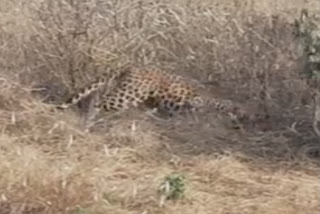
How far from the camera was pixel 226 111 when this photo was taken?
6.77 meters

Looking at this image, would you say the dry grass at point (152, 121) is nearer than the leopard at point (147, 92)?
Yes

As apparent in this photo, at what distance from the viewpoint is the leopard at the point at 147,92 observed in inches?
275

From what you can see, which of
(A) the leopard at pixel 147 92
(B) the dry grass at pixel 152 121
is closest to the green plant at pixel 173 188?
(B) the dry grass at pixel 152 121

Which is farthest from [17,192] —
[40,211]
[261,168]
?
[261,168]

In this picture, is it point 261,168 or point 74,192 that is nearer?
point 74,192

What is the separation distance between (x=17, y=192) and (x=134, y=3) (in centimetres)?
286

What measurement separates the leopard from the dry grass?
0.11 metres

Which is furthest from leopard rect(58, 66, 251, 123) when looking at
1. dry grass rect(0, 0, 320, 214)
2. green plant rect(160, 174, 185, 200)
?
green plant rect(160, 174, 185, 200)

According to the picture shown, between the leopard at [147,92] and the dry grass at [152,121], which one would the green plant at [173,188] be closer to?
the dry grass at [152,121]

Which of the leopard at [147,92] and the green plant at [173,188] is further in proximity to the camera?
the leopard at [147,92]

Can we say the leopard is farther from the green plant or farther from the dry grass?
the green plant

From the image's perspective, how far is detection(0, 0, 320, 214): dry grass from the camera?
5.16m

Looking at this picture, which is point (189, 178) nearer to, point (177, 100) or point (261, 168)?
point (261, 168)

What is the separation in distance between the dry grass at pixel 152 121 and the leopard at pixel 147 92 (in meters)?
0.11
